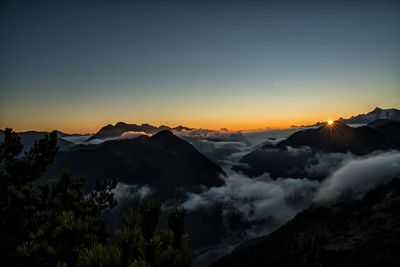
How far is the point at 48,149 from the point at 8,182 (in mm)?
3887

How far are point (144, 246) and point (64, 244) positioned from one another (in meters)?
2.09

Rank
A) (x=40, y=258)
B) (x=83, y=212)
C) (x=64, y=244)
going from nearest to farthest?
→ (x=40, y=258)
(x=64, y=244)
(x=83, y=212)

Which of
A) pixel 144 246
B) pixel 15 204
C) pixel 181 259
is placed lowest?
pixel 15 204

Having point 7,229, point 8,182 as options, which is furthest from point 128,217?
point 8,182

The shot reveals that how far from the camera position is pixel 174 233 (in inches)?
283

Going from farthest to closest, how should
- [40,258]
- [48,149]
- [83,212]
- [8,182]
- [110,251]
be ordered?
[48,149] → [8,182] → [83,212] → [40,258] → [110,251]

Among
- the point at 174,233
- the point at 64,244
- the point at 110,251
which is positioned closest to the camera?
the point at 110,251

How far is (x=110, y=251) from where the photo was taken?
4.66 metres

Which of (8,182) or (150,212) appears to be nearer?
(150,212)

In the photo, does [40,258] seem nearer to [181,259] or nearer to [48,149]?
[181,259]

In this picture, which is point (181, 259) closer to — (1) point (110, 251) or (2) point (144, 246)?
(2) point (144, 246)

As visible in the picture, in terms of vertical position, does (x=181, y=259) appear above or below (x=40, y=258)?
below

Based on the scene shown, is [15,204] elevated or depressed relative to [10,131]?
depressed

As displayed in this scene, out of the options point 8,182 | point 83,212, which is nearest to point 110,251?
point 83,212
